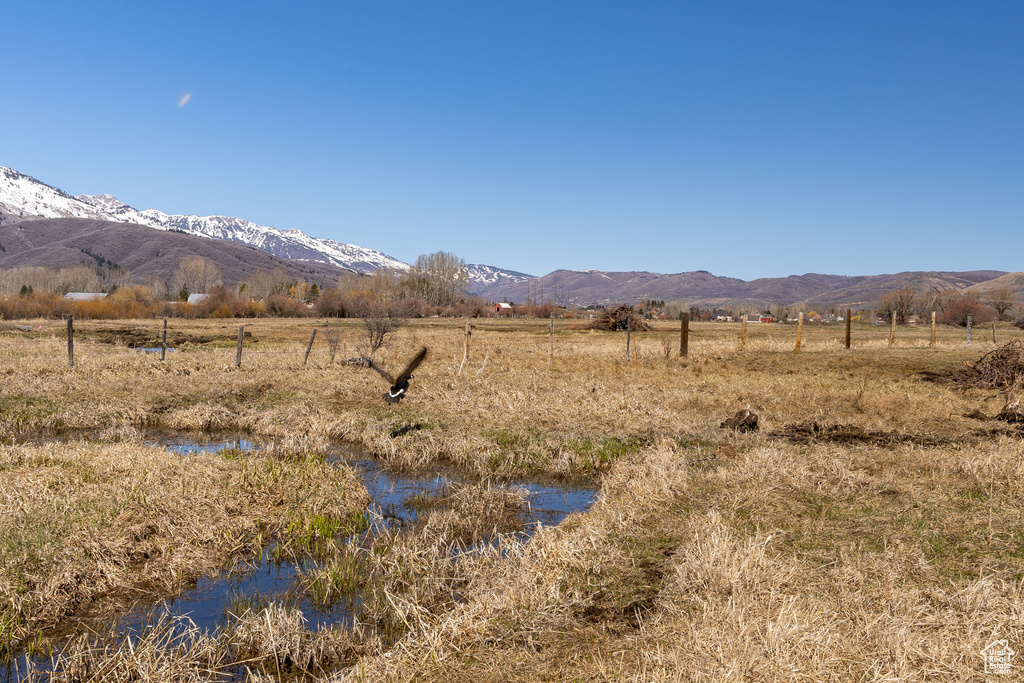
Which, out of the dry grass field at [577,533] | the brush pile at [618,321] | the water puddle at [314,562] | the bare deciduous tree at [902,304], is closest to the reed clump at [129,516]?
the dry grass field at [577,533]

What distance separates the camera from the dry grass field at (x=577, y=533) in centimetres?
517

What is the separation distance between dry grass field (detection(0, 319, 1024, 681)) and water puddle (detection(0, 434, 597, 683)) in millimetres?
307

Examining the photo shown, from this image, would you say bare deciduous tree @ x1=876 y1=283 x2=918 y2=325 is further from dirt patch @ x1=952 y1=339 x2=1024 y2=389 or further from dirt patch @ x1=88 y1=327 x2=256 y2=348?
dirt patch @ x1=88 y1=327 x2=256 y2=348

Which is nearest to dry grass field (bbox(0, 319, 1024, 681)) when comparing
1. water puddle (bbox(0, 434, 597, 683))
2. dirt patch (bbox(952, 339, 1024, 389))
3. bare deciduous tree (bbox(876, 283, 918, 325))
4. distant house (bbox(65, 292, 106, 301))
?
water puddle (bbox(0, 434, 597, 683))

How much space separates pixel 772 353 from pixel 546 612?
25.1m

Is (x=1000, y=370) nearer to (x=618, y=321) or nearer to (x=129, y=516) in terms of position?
(x=129, y=516)

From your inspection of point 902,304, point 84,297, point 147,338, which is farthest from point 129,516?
point 84,297

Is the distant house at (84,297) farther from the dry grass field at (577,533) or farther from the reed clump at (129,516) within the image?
the reed clump at (129,516)

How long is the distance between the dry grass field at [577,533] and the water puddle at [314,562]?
0.31 m

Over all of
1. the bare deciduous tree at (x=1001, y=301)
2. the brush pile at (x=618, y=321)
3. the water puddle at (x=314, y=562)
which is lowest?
the water puddle at (x=314, y=562)

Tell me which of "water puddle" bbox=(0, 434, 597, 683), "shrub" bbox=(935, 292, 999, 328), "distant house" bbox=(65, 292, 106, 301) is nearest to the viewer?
"water puddle" bbox=(0, 434, 597, 683)

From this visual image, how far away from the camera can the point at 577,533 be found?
7766 millimetres

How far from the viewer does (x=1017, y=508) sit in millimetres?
8102

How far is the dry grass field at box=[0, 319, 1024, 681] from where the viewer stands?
17.0 ft
